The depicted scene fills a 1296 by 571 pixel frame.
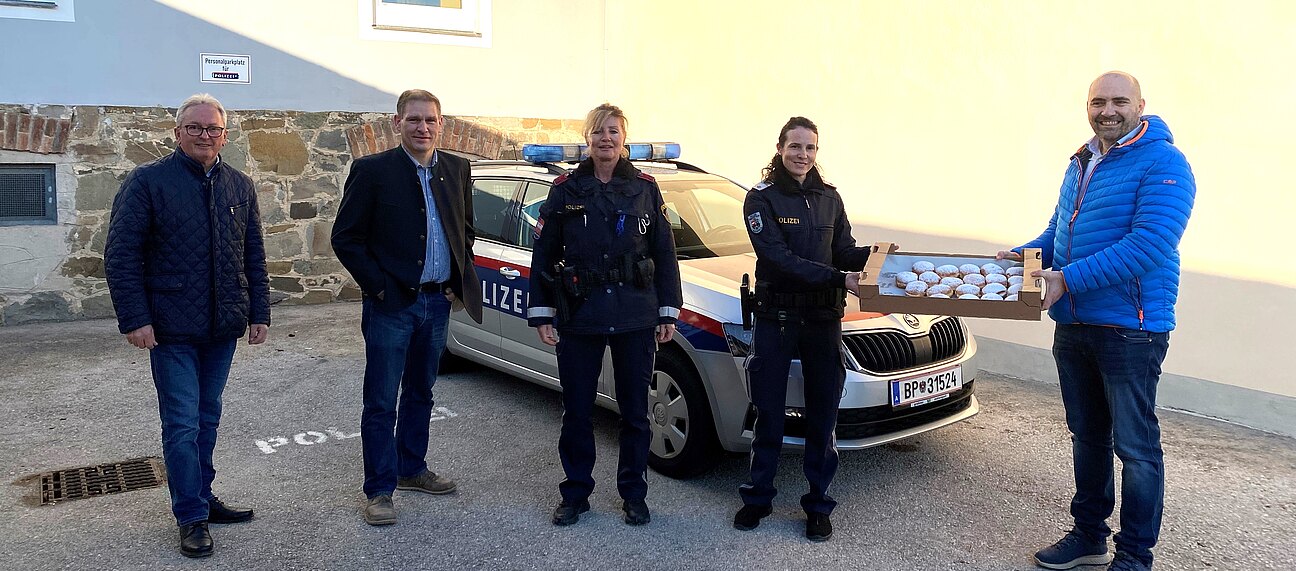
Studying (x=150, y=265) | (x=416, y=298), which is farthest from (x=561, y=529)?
(x=150, y=265)

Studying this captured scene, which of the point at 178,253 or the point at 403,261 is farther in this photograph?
the point at 403,261

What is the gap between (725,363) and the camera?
13.9 ft

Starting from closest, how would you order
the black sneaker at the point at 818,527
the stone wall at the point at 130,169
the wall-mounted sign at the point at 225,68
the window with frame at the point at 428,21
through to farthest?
1. the black sneaker at the point at 818,527
2. the stone wall at the point at 130,169
3. the wall-mounted sign at the point at 225,68
4. the window with frame at the point at 428,21

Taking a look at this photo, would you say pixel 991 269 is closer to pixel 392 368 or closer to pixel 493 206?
pixel 392 368

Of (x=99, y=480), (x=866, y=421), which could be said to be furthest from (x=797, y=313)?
(x=99, y=480)

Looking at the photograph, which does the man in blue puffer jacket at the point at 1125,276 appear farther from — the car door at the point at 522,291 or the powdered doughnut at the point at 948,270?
the car door at the point at 522,291

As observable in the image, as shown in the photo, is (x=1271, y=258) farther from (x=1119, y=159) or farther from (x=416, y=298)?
(x=416, y=298)

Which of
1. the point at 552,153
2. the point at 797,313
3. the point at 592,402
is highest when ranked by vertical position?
the point at 552,153

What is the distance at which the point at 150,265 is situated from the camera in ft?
11.8

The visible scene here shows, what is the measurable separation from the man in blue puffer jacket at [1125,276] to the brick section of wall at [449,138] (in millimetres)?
7187

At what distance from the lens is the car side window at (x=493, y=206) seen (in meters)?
5.76

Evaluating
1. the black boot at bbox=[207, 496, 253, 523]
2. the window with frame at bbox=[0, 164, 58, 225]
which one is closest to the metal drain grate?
the black boot at bbox=[207, 496, 253, 523]

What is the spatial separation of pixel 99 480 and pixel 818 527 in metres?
3.40

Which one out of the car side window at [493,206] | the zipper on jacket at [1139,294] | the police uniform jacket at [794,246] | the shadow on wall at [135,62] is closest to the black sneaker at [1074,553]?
the zipper on jacket at [1139,294]
